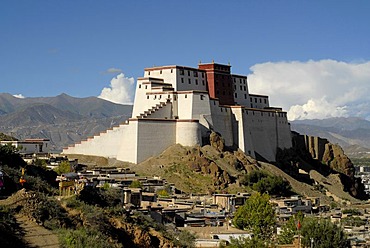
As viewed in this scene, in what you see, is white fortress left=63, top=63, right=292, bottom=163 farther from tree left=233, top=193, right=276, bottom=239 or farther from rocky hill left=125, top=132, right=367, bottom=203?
tree left=233, top=193, right=276, bottom=239

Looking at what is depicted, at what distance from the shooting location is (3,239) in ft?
67.3

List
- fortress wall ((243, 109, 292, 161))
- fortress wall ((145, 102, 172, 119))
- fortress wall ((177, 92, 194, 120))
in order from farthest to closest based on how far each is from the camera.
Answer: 1. fortress wall ((243, 109, 292, 161))
2. fortress wall ((177, 92, 194, 120))
3. fortress wall ((145, 102, 172, 119))

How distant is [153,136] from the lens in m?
70.1

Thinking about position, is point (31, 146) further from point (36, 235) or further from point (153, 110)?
point (36, 235)

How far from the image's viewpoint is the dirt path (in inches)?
857

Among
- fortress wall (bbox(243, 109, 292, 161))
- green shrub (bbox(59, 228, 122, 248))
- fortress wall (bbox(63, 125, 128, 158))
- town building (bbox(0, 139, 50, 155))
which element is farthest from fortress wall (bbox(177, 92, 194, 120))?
green shrub (bbox(59, 228, 122, 248))

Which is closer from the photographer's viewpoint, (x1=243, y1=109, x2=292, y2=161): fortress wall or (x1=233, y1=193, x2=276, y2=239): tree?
(x1=233, y1=193, x2=276, y2=239): tree

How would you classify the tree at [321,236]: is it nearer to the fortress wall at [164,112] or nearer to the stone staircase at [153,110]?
the stone staircase at [153,110]

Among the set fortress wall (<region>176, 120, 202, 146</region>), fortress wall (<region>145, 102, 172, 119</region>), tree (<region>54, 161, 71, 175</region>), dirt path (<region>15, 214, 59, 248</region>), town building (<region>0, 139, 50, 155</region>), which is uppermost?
fortress wall (<region>145, 102, 172, 119</region>)

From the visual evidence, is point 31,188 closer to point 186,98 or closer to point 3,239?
point 3,239

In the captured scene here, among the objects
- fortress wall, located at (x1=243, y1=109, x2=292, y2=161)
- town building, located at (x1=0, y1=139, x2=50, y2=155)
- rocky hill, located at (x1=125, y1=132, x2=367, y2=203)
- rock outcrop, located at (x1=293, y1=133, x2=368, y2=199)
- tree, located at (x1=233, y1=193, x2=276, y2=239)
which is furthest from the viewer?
rock outcrop, located at (x1=293, y1=133, x2=368, y2=199)

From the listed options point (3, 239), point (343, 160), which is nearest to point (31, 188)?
point (3, 239)

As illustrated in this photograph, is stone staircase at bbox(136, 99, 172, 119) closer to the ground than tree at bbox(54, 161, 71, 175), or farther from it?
farther from it

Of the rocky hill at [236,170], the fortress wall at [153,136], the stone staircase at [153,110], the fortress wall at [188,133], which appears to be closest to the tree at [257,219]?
the rocky hill at [236,170]
